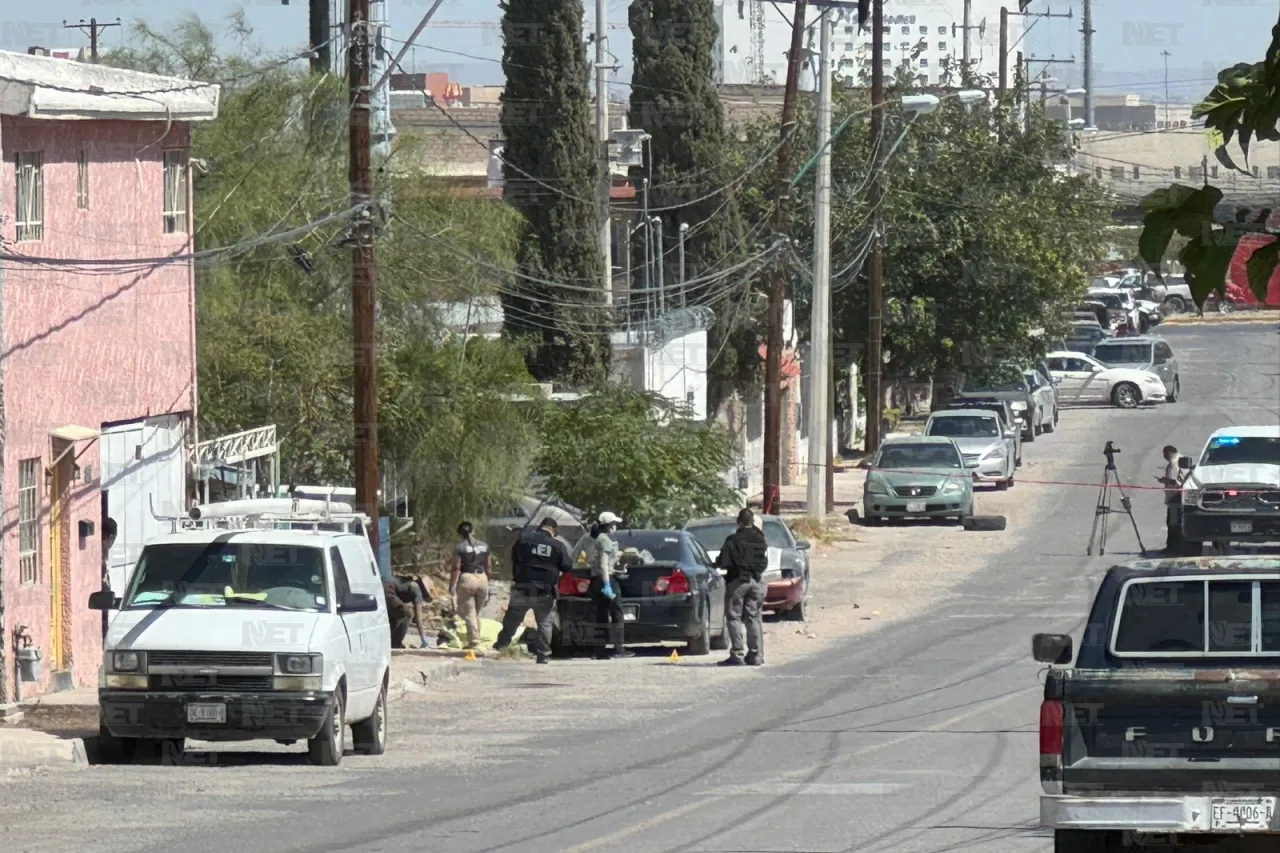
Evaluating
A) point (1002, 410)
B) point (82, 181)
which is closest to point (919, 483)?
point (1002, 410)

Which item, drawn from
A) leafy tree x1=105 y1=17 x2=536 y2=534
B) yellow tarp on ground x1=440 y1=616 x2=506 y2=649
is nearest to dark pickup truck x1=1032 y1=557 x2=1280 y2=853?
yellow tarp on ground x1=440 y1=616 x2=506 y2=649

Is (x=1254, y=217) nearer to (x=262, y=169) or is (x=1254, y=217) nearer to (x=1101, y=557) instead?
(x=262, y=169)

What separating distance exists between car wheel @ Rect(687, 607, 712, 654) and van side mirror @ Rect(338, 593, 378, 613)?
26.6ft

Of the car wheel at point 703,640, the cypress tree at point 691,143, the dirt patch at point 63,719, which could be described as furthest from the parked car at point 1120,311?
the dirt patch at point 63,719

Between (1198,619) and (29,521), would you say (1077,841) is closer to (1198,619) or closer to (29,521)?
(1198,619)

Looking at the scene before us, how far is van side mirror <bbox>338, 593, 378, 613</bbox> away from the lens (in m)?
17.4

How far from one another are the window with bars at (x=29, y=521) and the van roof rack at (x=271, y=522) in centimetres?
265

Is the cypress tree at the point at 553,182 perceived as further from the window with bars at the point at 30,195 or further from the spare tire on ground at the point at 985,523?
the window with bars at the point at 30,195

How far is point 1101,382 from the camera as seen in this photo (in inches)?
2562

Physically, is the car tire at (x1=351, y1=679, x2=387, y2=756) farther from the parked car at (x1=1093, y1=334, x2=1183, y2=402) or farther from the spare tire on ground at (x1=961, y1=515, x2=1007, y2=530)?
the parked car at (x1=1093, y1=334, x2=1183, y2=402)

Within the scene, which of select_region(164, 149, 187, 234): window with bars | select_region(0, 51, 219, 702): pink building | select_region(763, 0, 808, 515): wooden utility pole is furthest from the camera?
select_region(763, 0, 808, 515): wooden utility pole

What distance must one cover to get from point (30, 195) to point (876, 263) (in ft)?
98.3

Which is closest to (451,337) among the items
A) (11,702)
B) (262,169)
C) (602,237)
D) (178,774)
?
(262,169)

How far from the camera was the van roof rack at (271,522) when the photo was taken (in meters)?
18.6
